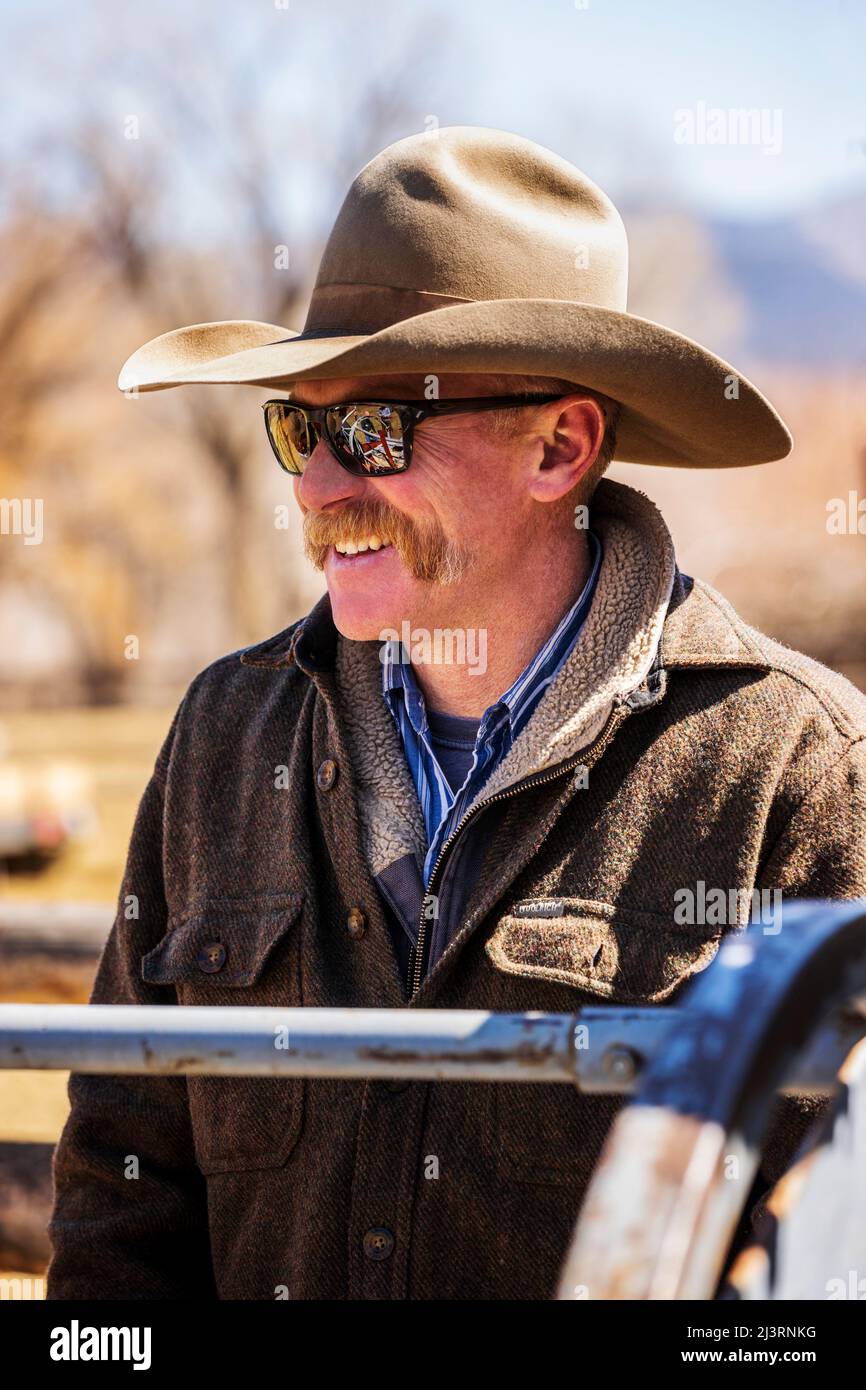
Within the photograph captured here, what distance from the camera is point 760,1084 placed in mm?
842

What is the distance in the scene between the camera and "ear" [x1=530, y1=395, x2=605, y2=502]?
91.4 inches

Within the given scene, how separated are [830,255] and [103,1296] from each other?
511 feet

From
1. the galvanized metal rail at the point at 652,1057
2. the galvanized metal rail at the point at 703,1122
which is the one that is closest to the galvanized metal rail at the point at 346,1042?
the galvanized metal rail at the point at 652,1057

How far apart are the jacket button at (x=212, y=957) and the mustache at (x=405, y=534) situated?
0.62 m

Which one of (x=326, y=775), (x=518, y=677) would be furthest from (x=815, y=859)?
(x=326, y=775)

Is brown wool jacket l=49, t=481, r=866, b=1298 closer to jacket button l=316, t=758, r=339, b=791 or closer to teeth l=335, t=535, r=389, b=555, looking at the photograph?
jacket button l=316, t=758, r=339, b=791

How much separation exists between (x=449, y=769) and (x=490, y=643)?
0.20m

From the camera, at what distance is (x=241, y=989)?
2.17 metres

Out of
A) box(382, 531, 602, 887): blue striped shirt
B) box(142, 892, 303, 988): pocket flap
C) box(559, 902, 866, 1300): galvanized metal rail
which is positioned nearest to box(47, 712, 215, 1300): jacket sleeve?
box(142, 892, 303, 988): pocket flap

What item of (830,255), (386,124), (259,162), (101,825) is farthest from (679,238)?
(830,255)

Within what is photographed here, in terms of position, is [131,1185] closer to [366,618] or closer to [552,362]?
[366,618]

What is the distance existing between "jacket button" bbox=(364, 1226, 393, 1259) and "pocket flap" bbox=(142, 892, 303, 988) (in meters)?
0.39

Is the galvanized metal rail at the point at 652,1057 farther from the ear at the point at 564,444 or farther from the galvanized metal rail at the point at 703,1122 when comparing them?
the ear at the point at 564,444
